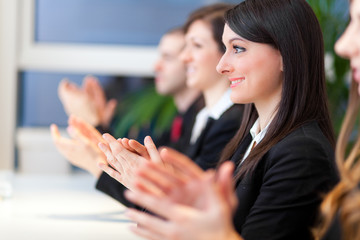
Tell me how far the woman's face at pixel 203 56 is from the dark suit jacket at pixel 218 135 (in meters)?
0.22

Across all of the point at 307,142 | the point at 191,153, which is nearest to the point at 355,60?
the point at 307,142

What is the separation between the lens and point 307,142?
4.26 feet

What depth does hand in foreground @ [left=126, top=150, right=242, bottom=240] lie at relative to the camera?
2.98ft

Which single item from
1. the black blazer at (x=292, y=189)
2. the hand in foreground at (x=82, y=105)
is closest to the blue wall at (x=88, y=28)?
the hand in foreground at (x=82, y=105)

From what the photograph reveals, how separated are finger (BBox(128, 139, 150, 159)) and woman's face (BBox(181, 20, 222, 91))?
0.88 m

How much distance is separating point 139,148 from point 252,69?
1.15ft

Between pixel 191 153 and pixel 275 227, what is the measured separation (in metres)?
1.02

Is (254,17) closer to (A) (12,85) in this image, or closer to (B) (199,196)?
(B) (199,196)

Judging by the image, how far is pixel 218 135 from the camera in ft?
6.86

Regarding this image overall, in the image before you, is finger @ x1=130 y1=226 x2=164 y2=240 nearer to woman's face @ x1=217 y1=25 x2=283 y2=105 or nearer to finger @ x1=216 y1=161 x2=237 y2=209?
finger @ x1=216 y1=161 x2=237 y2=209

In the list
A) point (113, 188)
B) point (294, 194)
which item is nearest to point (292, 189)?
point (294, 194)

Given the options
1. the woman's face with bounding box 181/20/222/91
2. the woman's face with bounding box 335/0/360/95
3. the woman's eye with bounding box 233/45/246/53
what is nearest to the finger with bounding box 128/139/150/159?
the woman's eye with bounding box 233/45/246/53

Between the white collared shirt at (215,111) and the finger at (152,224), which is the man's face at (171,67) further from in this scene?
the finger at (152,224)

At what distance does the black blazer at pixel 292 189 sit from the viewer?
1.24 m
